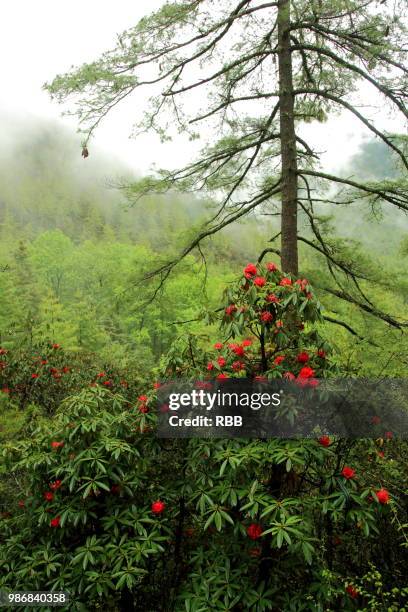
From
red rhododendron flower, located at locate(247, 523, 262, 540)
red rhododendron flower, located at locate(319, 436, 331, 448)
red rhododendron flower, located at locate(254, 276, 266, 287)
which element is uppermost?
red rhododendron flower, located at locate(254, 276, 266, 287)

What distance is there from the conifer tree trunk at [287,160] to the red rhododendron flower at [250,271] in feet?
7.98

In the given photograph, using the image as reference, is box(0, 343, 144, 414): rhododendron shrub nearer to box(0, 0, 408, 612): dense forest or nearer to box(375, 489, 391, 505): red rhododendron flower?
box(0, 0, 408, 612): dense forest

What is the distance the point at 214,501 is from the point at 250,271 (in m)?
1.68

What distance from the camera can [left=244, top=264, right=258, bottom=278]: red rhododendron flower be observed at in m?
3.36

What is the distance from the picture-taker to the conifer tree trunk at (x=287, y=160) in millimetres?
5809

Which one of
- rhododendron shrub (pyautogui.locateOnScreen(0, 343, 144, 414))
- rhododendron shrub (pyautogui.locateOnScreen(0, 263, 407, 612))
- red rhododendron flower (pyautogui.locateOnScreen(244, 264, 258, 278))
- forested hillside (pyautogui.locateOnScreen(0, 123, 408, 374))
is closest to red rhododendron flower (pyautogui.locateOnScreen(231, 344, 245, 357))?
rhododendron shrub (pyautogui.locateOnScreen(0, 263, 407, 612))

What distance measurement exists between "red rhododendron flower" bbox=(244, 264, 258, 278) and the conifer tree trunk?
7.98ft

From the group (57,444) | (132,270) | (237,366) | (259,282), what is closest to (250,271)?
(259,282)

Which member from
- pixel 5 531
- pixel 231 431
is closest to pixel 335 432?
pixel 231 431

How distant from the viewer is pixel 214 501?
3.08 meters

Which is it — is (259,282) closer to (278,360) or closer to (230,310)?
(230,310)

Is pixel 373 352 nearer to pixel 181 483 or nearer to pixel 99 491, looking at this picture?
pixel 181 483

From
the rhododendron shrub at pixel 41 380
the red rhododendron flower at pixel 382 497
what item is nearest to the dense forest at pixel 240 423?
the red rhododendron flower at pixel 382 497

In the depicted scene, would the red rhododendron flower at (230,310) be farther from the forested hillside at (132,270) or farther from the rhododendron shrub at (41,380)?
the rhododendron shrub at (41,380)
